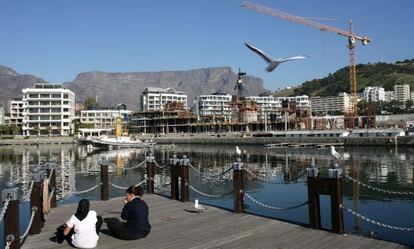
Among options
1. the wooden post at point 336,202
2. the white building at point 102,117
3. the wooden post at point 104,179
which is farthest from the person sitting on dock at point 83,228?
the white building at point 102,117

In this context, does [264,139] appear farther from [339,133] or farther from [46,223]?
[46,223]

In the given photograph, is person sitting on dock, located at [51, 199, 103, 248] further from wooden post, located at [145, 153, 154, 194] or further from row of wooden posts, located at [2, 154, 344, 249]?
wooden post, located at [145, 153, 154, 194]

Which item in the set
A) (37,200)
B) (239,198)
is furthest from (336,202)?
(37,200)

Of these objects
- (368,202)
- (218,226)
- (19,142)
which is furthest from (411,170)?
(19,142)

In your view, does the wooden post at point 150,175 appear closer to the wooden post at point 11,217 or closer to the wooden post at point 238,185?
the wooden post at point 238,185

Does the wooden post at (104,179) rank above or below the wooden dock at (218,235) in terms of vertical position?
above

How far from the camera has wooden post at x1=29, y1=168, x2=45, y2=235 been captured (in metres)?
10.9

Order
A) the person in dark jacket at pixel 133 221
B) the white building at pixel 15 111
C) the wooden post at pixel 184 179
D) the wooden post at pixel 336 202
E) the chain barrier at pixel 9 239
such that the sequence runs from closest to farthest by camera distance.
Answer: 1. the chain barrier at pixel 9 239
2. the person in dark jacket at pixel 133 221
3. the wooden post at pixel 336 202
4. the wooden post at pixel 184 179
5. the white building at pixel 15 111

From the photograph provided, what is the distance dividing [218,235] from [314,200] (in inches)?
110

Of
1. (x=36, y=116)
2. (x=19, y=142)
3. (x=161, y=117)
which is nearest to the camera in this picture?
(x=19, y=142)

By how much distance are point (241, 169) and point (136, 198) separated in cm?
430

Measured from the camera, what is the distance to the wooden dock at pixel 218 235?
30.9 ft

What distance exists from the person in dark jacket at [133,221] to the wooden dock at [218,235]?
0.17 m

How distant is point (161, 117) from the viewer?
6959 inches
